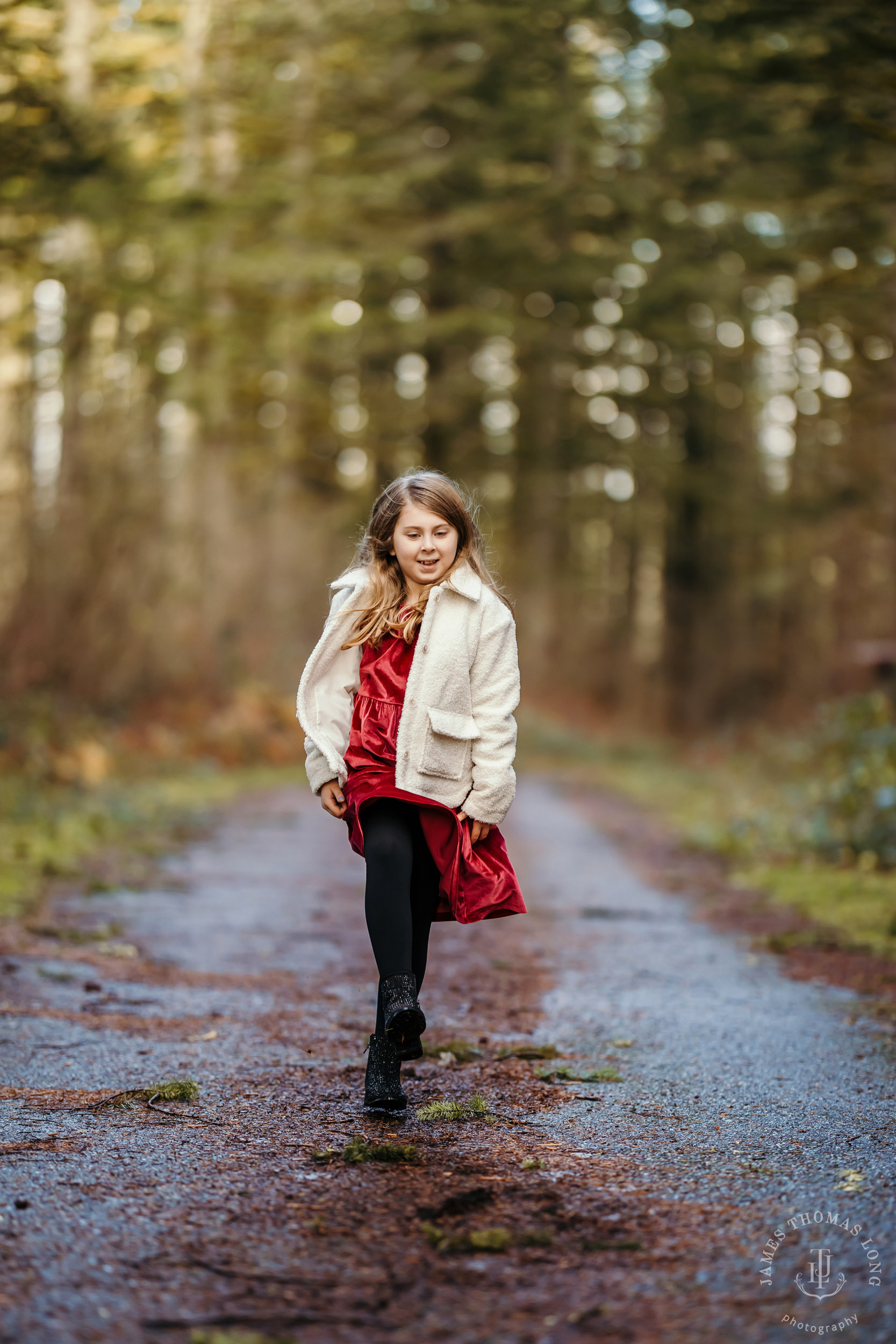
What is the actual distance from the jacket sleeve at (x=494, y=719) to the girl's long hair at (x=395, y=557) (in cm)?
17

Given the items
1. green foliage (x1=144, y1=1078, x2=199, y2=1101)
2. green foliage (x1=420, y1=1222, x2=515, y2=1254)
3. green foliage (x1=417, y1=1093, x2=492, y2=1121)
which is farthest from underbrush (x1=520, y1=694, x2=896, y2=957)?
green foliage (x1=420, y1=1222, x2=515, y2=1254)

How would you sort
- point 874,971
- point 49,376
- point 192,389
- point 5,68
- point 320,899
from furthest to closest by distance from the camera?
point 192,389 → point 49,376 → point 5,68 → point 320,899 → point 874,971

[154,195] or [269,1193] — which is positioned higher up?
[154,195]

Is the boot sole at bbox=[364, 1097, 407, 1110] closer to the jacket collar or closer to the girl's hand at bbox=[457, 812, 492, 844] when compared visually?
the girl's hand at bbox=[457, 812, 492, 844]

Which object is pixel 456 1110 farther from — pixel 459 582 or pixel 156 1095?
pixel 459 582

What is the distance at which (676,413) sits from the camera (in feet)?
88.1

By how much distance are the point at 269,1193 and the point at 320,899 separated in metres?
4.96

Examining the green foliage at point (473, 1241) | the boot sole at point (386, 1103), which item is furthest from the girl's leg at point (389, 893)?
the green foliage at point (473, 1241)

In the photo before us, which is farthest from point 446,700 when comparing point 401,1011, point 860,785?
point 860,785

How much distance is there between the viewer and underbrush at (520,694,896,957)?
7.90 metres

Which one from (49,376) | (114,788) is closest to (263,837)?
(114,788)

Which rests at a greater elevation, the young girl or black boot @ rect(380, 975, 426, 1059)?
the young girl

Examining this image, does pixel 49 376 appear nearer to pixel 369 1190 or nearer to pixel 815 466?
pixel 369 1190

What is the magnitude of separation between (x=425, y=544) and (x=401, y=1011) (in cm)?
140
